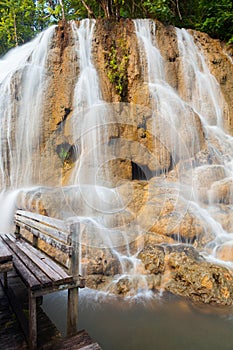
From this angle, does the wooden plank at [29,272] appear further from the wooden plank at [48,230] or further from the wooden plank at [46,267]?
the wooden plank at [48,230]

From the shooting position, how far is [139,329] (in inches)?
142

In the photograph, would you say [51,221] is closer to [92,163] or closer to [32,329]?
[32,329]

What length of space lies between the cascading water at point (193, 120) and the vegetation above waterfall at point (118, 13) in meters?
1.98

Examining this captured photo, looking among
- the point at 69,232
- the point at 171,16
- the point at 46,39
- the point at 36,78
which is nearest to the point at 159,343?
the point at 69,232

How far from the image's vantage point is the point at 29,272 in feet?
8.07

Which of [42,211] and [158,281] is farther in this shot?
[42,211]

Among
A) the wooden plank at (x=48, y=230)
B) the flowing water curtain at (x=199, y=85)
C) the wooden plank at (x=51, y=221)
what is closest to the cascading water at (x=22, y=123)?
the wooden plank at (x=48, y=230)

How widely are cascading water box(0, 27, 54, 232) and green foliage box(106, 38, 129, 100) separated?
2411 mm

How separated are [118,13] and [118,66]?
4.73 meters

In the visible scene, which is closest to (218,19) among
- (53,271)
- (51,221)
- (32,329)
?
(51,221)

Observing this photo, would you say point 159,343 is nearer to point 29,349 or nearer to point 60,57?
point 29,349

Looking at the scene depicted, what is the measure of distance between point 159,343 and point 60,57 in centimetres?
906

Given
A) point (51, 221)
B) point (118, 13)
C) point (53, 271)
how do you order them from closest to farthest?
point (53, 271), point (51, 221), point (118, 13)

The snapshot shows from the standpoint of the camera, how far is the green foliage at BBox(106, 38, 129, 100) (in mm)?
8688
